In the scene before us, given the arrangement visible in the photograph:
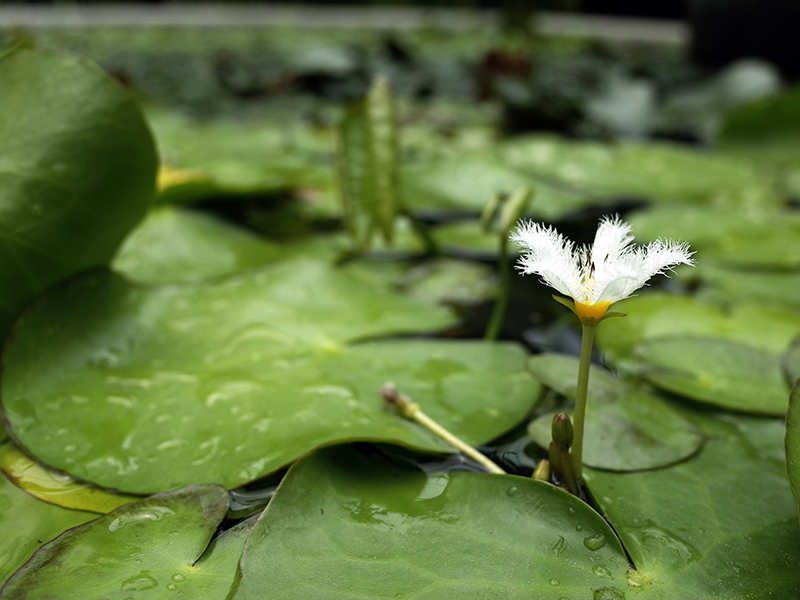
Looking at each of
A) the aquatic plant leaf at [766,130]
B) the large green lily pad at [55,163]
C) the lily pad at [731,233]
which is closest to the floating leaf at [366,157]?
the large green lily pad at [55,163]

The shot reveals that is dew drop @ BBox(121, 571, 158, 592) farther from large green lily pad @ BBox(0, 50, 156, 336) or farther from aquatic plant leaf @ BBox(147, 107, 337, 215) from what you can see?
aquatic plant leaf @ BBox(147, 107, 337, 215)

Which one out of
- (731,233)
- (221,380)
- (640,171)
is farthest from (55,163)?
(640,171)

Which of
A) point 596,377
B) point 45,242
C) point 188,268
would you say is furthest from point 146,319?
point 596,377

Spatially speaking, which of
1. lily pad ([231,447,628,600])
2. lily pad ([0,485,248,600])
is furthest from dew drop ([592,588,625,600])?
lily pad ([0,485,248,600])

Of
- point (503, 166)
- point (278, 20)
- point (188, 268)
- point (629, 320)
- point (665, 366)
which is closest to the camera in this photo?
point (665, 366)

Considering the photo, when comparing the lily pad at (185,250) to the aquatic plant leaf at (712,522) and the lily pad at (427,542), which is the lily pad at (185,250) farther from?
the aquatic plant leaf at (712,522)

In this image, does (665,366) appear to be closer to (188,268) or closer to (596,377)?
(596,377)
